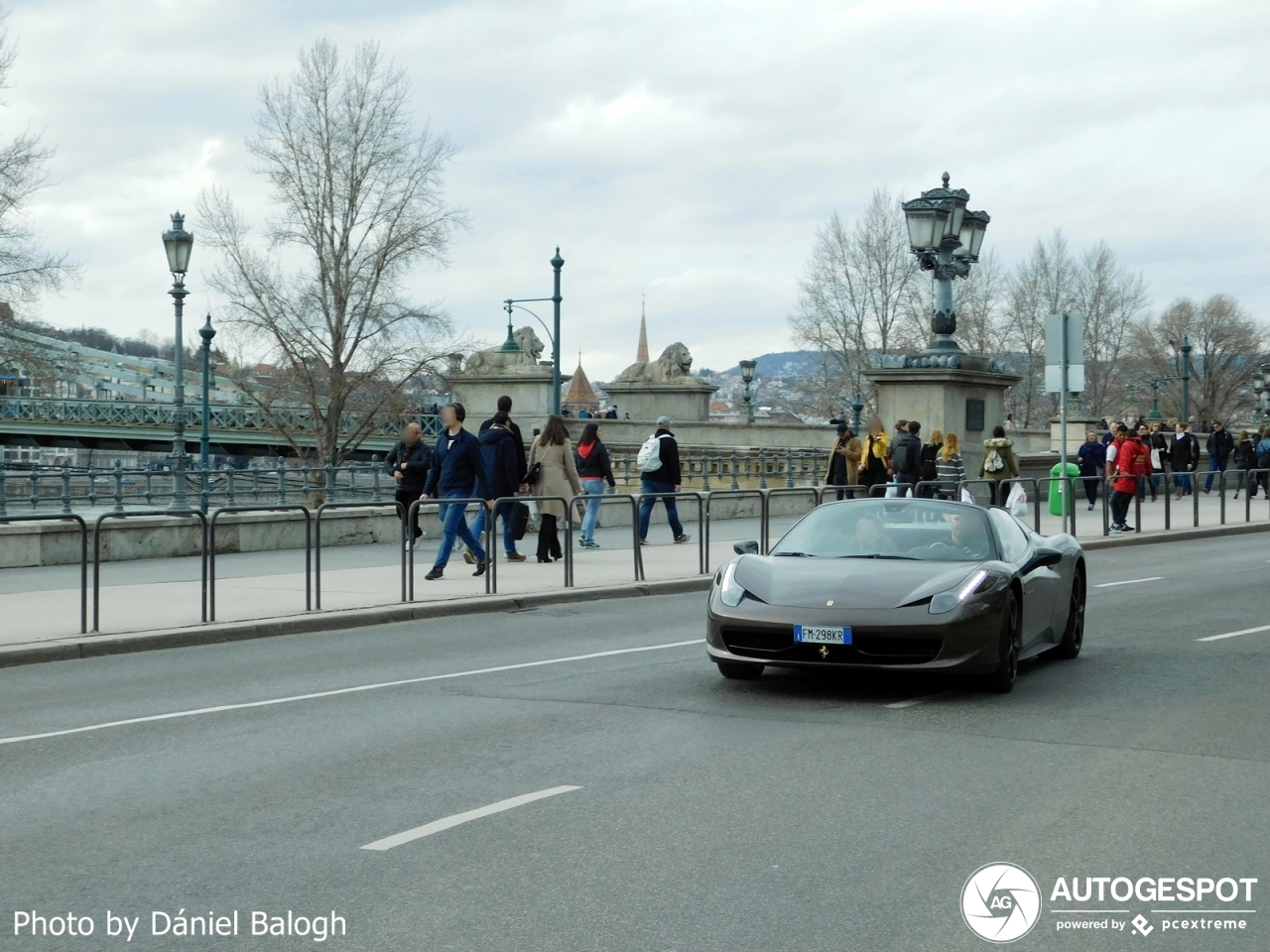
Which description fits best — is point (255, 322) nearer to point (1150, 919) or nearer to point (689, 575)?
point (689, 575)

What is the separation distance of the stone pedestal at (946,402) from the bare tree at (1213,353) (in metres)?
84.8

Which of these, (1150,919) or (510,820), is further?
(510,820)

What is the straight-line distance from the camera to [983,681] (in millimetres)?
10219

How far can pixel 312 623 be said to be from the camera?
47.3 feet

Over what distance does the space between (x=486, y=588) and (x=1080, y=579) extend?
6933 mm

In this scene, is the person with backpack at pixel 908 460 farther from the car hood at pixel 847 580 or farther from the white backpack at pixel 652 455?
the car hood at pixel 847 580

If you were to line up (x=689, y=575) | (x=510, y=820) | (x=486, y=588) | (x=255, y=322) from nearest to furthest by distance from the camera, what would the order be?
(x=510, y=820)
(x=486, y=588)
(x=689, y=575)
(x=255, y=322)

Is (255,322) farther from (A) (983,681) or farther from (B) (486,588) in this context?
(A) (983,681)

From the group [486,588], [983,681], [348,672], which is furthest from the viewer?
[486,588]

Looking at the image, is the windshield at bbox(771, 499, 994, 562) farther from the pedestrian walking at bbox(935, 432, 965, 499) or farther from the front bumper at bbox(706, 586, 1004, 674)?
the pedestrian walking at bbox(935, 432, 965, 499)

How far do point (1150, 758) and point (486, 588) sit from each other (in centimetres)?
995

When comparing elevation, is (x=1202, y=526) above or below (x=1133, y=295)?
below

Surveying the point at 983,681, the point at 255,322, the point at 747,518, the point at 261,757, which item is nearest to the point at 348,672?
the point at 261,757

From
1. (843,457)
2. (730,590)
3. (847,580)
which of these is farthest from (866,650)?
(843,457)
